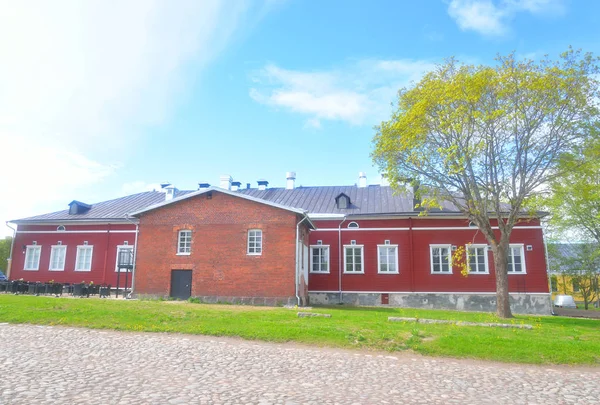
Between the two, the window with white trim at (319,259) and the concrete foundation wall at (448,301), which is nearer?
the concrete foundation wall at (448,301)

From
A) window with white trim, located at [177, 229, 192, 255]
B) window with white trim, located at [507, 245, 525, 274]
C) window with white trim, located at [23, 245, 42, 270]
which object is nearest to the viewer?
window with white trim, located at [177, 229, 192, 255]

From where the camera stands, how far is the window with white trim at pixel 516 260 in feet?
78.0

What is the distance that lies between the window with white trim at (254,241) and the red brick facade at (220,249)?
0.21 meters

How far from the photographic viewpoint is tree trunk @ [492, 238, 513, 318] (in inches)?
674

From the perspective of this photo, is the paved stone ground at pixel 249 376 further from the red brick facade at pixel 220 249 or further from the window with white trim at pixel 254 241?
the window with white trim at pixel 254 241

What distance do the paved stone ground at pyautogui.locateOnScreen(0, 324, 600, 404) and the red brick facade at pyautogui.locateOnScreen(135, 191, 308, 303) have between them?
10767 millimetres

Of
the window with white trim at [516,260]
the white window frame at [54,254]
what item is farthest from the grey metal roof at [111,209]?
the window with white trim at [516,260]

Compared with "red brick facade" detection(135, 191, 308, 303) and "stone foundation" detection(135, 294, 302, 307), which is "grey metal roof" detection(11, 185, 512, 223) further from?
"stone foundation" detection(135, 294, 302, 307)

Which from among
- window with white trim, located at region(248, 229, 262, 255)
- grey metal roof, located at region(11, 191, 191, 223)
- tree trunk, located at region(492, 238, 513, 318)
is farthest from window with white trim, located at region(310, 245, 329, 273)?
grey metal roof, located at region(11, 191, 191, 223)

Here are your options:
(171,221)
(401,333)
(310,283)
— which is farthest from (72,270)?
(401,333)

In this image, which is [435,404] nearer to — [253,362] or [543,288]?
[253,362]

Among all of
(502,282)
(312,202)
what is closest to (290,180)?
(312,202)

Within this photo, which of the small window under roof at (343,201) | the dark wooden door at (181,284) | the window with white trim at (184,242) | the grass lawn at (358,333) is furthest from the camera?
the small window under roof at (343,201)

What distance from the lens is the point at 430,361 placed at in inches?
334
